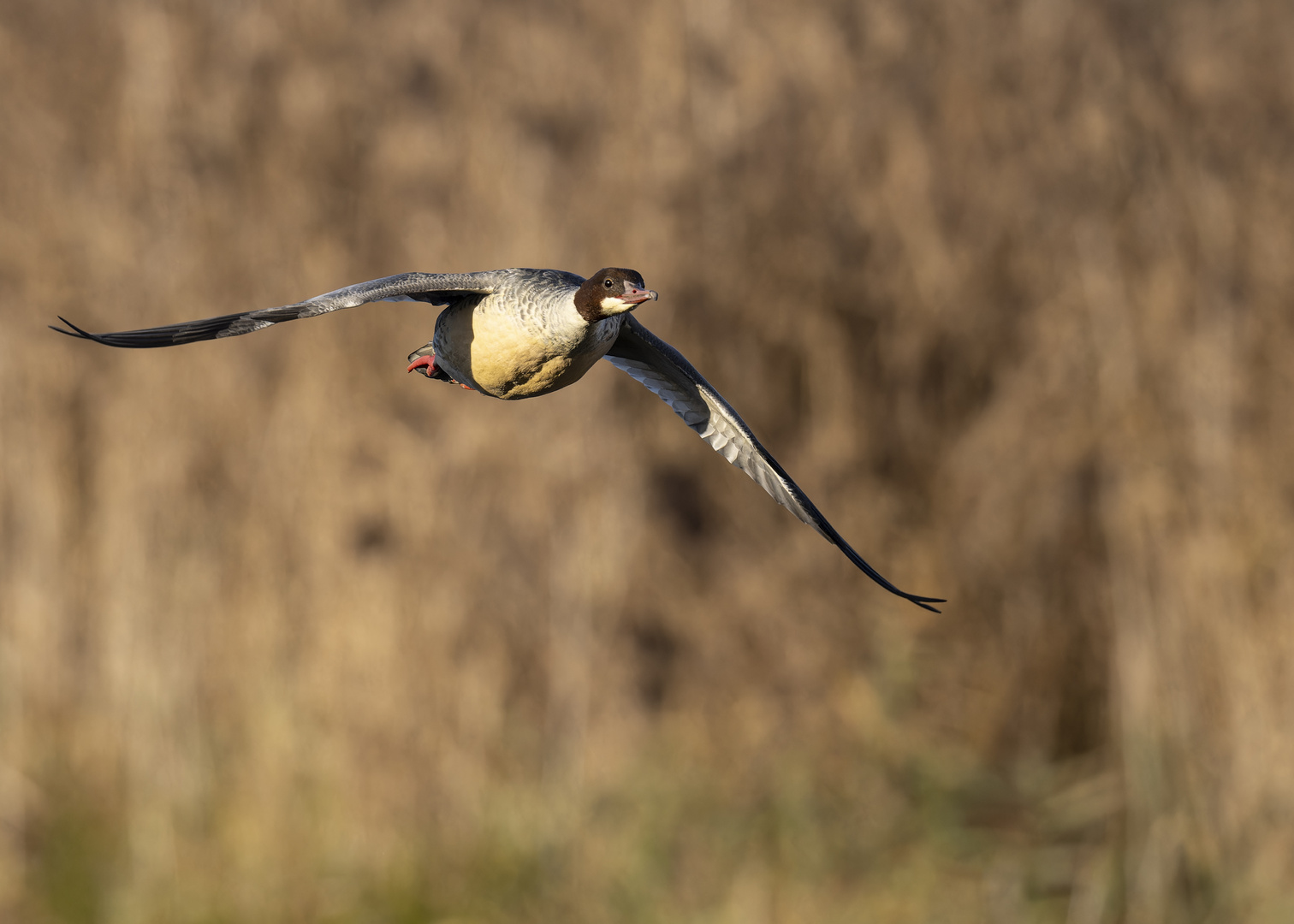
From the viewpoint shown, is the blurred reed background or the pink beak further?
the blurred reed background

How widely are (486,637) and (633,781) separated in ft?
2.91

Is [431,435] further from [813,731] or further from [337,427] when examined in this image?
[813,731]

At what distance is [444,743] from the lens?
612 cm

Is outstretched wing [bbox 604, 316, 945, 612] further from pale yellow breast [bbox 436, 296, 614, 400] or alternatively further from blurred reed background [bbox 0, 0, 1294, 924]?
blurred reed background [bbox 0, 0, 1294, 924]

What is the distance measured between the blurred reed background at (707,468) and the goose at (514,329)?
2.90 meters

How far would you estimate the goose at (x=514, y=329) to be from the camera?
2229 millimetres

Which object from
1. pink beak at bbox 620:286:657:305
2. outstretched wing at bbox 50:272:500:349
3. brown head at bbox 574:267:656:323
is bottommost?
pink beak at bbox 620:286:657:305

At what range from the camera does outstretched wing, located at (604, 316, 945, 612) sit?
282 cm

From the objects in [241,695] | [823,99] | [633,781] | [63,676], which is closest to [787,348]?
[823,99]

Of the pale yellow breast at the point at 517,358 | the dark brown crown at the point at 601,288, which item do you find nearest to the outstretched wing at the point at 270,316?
the pale yellow breast at the point at 517,358

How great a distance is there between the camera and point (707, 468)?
622 centimetres

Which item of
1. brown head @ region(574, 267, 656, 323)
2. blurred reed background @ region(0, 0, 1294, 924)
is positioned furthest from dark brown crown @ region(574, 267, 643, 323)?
blurred reed background @ region(0, 0, 1294, 924)

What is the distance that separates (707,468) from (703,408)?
10.2 ft

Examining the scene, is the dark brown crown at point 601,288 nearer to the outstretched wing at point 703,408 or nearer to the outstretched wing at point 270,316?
the outstretched wing at point 270,316
